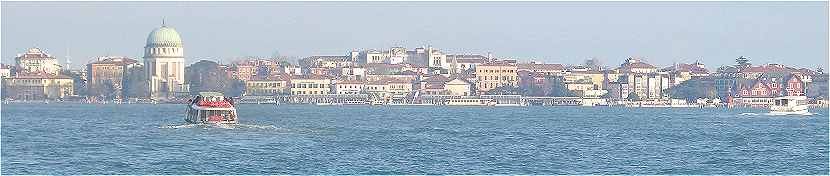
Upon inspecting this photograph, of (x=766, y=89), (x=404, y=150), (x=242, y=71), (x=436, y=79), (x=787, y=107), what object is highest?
(x=242, y=71)

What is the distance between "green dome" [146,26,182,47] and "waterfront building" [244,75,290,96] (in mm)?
8147

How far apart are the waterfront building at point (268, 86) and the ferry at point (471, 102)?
14.0 meters

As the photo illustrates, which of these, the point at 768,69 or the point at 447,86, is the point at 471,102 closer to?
the point at 447,86

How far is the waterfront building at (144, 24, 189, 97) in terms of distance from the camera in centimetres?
14850

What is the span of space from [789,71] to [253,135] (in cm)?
10591

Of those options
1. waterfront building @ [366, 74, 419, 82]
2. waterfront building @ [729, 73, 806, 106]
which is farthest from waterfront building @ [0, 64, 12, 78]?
waterfront building @ [729, 73, 806, 106]

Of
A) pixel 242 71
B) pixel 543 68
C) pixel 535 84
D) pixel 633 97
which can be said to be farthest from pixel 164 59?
pixel 633 97

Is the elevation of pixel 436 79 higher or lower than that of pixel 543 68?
lower

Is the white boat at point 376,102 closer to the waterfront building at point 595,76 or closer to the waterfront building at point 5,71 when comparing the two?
the waterfront building at point 595,76

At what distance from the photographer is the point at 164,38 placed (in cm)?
15350

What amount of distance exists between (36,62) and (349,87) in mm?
33941

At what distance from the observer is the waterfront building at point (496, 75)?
504 feet

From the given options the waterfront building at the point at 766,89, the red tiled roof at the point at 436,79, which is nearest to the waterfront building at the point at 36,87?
the red tiled roof at the point at 436,79

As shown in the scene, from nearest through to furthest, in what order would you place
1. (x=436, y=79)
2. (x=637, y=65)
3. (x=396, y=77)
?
(x=436, y=79)
(x=396, y=77)
(x=637, y=65)
